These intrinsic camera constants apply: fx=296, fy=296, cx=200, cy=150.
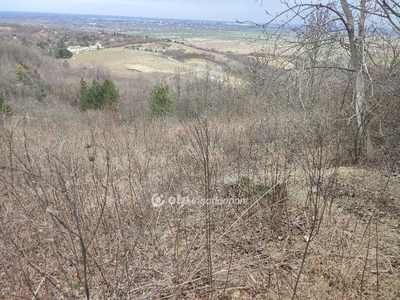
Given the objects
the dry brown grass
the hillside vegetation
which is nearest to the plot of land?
the hillside vegetation

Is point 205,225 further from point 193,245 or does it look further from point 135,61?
point 135,61

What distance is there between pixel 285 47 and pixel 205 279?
3049 millimetres

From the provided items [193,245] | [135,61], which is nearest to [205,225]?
[193,245]

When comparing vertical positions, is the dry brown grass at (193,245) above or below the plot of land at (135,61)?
below

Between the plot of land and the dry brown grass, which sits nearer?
the dry brown grass

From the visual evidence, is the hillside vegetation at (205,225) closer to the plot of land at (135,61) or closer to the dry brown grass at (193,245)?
the dry brown grass at (193,245)

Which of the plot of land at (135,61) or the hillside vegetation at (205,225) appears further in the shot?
the plot of land at (135,61)

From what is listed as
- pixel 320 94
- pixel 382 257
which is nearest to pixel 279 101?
pixel 320 94

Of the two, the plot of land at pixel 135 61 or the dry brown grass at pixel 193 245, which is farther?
the plot of land at pixel 135 61

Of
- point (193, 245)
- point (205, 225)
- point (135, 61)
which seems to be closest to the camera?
point (193, 245)

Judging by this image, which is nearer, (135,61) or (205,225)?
(205,225)

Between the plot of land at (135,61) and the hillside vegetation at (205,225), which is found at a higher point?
the plot of land at (135,61)

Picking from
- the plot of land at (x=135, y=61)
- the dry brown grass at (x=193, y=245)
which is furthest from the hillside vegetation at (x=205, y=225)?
the plot of land at (x=135, y=61)

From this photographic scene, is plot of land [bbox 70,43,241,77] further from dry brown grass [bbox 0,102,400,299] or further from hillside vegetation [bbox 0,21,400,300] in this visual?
dry brown grass [bbox 0,102,400,299]
